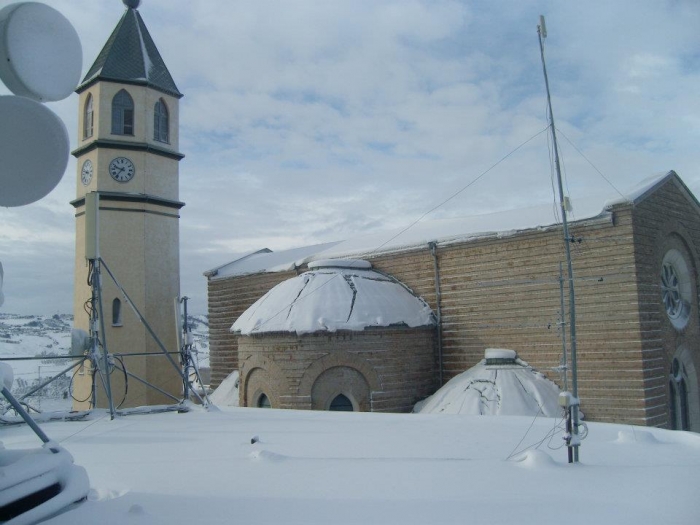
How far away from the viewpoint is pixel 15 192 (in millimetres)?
4488

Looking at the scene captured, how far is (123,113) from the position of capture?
23.9m

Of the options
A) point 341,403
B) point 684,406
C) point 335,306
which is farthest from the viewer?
point 684,406

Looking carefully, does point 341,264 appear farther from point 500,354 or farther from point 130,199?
point 130,199

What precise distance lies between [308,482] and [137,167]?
2116cm

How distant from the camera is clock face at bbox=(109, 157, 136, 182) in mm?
23438

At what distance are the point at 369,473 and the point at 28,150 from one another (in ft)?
12.3

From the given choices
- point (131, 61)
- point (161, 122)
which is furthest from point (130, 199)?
point (131, 61)

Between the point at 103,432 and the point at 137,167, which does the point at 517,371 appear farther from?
the point at 137,167

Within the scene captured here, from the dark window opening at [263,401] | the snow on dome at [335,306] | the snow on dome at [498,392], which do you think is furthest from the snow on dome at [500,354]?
the dark window opening at [263,401]

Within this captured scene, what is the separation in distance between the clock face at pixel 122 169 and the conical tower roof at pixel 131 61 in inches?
125

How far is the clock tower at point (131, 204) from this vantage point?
22938mm

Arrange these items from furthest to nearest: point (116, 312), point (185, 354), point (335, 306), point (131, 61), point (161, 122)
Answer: point (161, 122)
point (131, 61)
point (116, 312)
point (335, 306)
point (185, 354)

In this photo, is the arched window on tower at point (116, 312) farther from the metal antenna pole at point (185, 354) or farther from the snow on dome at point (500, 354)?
the snow on dome at point (500, 354)

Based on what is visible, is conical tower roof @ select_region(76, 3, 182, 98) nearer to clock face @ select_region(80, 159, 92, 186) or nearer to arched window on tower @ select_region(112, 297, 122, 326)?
clock face @ select_region(80, 159, 92, 186)
